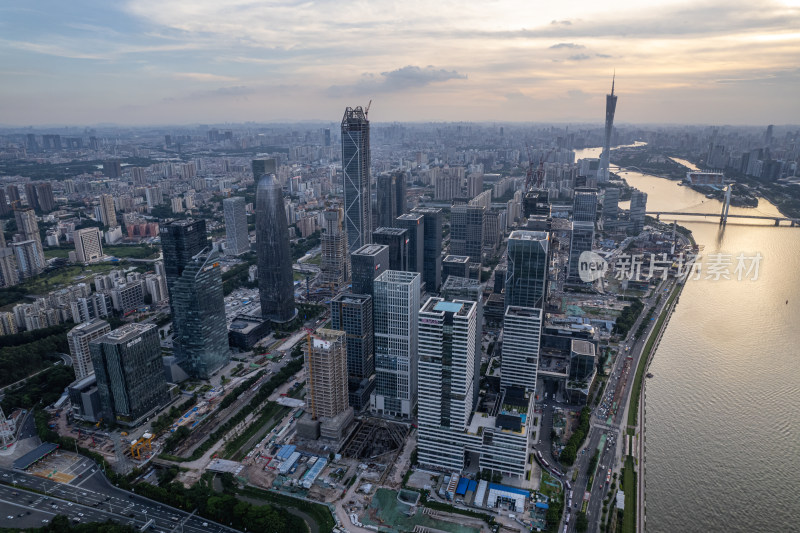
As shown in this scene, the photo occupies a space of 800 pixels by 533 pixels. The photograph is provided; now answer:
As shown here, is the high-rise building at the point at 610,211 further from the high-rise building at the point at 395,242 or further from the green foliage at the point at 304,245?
the high-rise building at the point at 395,242

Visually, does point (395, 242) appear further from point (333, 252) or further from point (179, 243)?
point (179, 243)

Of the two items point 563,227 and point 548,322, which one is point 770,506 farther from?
point 563,227

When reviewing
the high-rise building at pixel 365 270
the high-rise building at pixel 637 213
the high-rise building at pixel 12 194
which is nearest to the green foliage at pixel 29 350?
the high-rise building at pixel 365 270

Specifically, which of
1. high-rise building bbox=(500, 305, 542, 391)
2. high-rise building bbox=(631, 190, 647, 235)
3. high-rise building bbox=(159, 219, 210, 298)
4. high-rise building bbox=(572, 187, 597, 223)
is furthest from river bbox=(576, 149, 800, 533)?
high-rise building bbox=(159, 219, 210, 298)

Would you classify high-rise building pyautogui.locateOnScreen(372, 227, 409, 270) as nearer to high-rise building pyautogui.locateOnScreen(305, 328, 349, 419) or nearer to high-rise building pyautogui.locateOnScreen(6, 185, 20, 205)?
high-rise building pyautogui.locateOnScreen(305, 328, 349, 419)

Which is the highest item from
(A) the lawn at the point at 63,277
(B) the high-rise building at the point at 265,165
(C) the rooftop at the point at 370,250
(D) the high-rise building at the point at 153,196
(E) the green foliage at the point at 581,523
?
(B) the high-rise building at the point at 265,165

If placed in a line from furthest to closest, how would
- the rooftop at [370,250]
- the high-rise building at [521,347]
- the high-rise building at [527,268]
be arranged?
the high-rise building at [527,268] → the rooftop at [370,250] → the high-rise building at [521,347]
